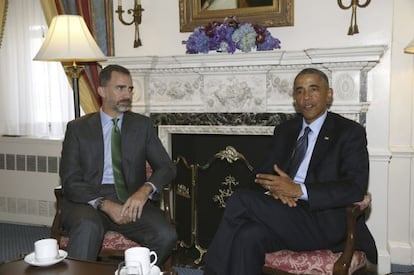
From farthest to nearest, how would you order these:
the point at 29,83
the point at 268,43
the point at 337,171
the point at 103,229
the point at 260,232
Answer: the point at 29,83
the point at 268,43
the point at 103,229
the point at 337,171
the point at 260,232

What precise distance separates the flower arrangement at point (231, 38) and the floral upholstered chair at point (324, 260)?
4.46 ft

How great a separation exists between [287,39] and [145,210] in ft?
5.08

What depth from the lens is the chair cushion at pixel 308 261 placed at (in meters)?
2.35

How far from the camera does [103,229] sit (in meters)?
2.70

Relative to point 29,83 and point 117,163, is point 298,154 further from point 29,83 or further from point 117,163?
point 29,83

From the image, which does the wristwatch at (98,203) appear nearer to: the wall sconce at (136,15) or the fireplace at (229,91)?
the fireplace at (229,91)

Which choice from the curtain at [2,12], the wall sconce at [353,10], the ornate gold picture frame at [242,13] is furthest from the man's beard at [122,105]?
the curtain at [2,12]

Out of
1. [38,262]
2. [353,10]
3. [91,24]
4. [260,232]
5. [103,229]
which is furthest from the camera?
[91,24]

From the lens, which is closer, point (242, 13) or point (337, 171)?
point (337, 171)

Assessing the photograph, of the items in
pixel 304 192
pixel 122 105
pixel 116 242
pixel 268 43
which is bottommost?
pixel 116 242

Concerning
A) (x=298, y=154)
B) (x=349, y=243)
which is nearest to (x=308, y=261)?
(x=349, y=243)

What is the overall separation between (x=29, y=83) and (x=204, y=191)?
2044mm

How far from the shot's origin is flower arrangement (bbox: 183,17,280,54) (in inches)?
132

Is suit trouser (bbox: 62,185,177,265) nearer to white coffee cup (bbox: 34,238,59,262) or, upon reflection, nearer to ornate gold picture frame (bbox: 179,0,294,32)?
white coffee cup (bbox: 34,238,59,262)
